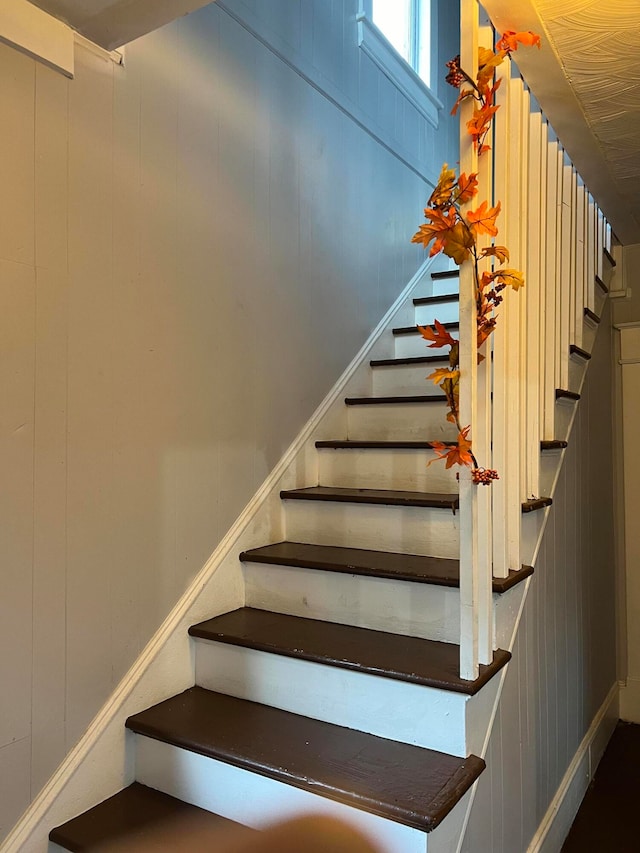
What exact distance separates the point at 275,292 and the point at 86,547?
1057 mm

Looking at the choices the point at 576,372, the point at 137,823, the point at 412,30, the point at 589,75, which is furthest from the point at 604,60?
the point at 412,30

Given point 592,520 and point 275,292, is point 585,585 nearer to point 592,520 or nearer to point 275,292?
point 592,520

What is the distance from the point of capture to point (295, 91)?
218cm

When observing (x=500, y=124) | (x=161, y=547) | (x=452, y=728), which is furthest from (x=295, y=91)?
(x=452, y=728)

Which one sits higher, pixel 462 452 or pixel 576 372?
pixel 576 372

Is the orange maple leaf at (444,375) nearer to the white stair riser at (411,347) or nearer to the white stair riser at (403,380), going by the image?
the white stair riser at (403,380)

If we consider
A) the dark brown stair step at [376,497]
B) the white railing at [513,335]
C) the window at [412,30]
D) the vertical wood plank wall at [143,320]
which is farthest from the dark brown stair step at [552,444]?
the window at [412,30]

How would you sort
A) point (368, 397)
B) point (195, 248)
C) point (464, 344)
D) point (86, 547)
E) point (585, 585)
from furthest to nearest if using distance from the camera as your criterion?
point (368, 397) → point (585, 585) → point (195, 248) → point (86, 547) → point (464, 344)

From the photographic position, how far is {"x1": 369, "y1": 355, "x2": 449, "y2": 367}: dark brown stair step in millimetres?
2404

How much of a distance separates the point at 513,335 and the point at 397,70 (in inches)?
82.3

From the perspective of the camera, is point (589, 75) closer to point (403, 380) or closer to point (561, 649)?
point (403, 380)

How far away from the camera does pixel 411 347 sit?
273cm

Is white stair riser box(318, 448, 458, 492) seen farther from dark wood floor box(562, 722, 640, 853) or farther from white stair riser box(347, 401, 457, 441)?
dark wood floor box(562, 722, 640, 853)

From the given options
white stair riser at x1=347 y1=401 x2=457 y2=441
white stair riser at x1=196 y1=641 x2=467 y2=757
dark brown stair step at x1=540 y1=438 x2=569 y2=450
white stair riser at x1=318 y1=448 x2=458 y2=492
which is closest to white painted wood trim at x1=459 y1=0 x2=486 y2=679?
white stair riser at x1=196 y1=641 x2=467 y2=757
